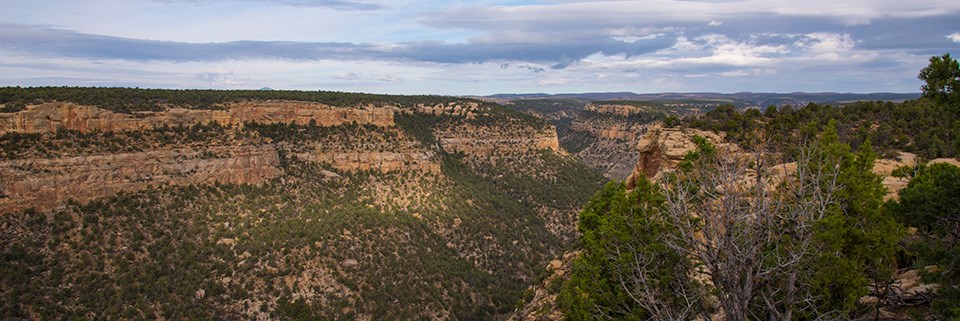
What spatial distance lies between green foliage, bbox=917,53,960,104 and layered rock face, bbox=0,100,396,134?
1861 inches

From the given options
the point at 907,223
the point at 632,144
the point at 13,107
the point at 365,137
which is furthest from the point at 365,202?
the point at 632,144

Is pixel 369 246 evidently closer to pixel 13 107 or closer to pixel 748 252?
pixel 13 107

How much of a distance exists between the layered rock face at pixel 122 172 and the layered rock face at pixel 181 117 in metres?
3.17

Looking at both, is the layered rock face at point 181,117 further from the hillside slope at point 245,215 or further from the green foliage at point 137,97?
the green foliage at point 137,97

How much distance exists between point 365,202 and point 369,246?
260 inches

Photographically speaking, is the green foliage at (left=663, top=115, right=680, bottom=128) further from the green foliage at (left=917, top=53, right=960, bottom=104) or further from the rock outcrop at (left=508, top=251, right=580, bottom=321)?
the green foliage at (left=917, top=53, right=960, bottom=104)

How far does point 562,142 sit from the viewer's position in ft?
403

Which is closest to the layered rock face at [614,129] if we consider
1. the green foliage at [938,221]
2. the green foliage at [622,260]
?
the green foliage at [622,260]

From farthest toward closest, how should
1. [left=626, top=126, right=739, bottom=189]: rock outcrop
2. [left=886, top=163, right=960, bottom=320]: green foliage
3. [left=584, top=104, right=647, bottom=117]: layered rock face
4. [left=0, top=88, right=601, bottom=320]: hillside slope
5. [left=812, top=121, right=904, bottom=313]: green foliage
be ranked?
[left=584, top=104, right=647, bottom=117]: layered rock face < [left=0, top=88, right=601, bottom=320]: hillside slope < [left=626, top=126, right=739, bottom=189]: rock outcrop < [left=812, top=121, right=904, bottom=313]: green foliage < [left=886, top=163, right=960, bottom=320]: green foliage

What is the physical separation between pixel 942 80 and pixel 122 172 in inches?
1762

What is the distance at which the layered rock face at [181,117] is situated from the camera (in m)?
37.7

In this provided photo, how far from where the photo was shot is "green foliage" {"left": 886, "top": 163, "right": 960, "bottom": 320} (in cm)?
1170

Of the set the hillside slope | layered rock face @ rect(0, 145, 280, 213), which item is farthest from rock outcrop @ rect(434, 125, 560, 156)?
Answer: layered rock face @ rect(0, 145, 280, 213)

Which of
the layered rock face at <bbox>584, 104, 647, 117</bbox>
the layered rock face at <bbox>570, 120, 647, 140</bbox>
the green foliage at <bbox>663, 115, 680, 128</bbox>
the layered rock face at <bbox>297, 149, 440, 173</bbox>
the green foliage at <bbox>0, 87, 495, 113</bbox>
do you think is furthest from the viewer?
the layered rock face at <bbox>584, 104, 647, 117</bbox>
